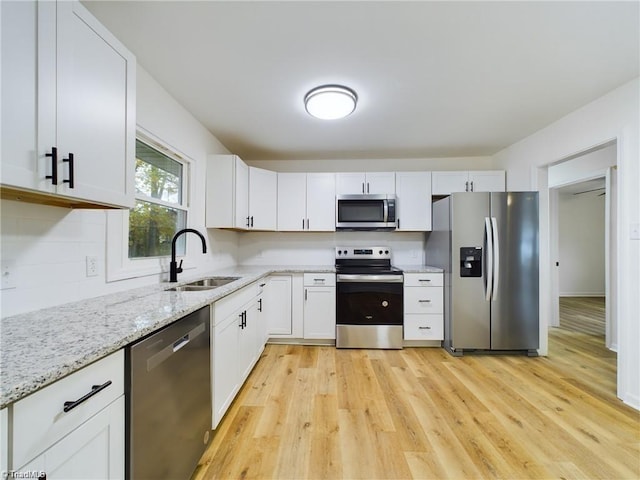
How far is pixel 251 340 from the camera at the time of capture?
2.36 metres

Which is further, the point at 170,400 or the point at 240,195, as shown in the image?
the point at 240,195

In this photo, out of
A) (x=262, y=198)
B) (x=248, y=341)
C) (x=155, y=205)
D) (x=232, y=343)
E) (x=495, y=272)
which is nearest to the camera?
(x=232, y=343)

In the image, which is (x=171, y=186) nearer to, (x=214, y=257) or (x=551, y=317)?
(x=214, y=257)

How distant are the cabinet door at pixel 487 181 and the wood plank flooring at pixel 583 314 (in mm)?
2399

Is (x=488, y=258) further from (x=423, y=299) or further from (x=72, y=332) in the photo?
(x=72, y=332)

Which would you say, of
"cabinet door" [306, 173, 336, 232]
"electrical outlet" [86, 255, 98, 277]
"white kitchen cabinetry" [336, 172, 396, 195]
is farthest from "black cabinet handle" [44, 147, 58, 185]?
"white kitchen cabinetry" [336, 172, 396, 195]

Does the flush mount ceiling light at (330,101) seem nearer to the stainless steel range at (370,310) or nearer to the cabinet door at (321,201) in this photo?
the cabinet door at (321,201)

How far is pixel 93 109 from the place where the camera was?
3.58 ft

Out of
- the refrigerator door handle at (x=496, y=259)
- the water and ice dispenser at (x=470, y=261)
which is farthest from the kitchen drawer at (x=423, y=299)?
the refrigerator door handle at (x=496, y=259)

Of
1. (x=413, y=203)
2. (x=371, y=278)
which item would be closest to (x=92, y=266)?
(x=371, y=278)

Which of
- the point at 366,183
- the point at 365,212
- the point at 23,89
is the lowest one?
the point at 365,212

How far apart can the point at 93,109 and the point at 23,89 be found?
0.84 ft

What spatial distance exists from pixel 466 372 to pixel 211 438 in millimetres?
2257

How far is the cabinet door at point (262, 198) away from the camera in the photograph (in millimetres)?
3172
